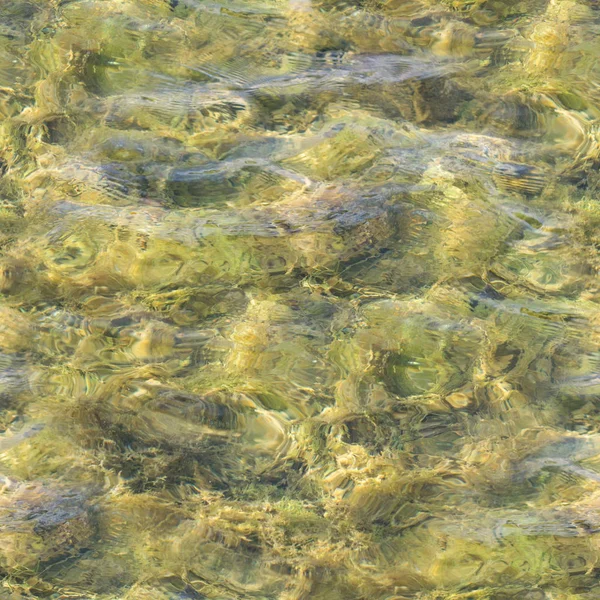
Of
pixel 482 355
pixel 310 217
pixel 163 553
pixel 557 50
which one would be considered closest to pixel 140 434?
pixel 163 553

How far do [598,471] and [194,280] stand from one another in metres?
0.87

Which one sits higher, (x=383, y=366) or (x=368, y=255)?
(x=368, y=255)

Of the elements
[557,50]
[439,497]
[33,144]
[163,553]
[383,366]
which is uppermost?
[557,50]

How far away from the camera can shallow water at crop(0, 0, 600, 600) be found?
1.50m

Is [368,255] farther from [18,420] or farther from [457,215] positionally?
[18,420]

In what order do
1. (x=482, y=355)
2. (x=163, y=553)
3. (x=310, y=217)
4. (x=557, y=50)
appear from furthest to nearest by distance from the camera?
(x=557, y=50), (x=310, y=217), (x=482, y=355), (x=163, y=553)

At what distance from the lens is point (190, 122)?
181cm

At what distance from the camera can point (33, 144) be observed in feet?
5.90

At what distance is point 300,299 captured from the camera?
1.66 meters

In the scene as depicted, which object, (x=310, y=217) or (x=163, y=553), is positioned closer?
(x=163, y=553)

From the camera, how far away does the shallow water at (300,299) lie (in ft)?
4.92

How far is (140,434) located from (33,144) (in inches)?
27.7

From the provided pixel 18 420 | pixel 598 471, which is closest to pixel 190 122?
pixel 18 420

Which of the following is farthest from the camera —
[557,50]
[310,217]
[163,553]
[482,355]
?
[557,50]
